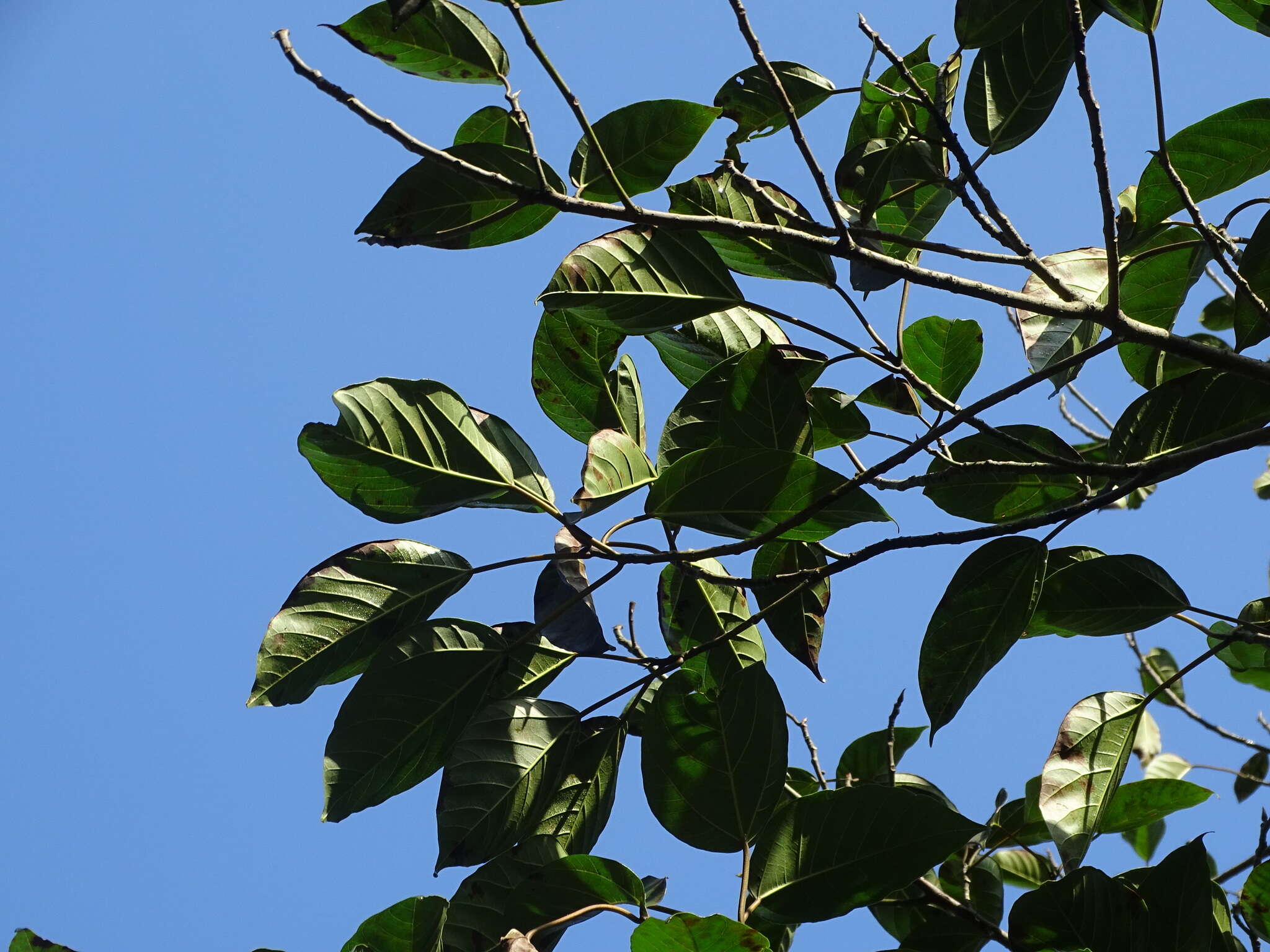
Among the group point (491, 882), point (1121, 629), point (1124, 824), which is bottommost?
point (491, 882)

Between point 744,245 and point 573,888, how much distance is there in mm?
611

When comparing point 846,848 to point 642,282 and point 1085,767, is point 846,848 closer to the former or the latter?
point 1085,767

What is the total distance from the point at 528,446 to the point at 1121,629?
24.3 inches

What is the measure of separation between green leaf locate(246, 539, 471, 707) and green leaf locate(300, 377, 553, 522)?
49 millimetres

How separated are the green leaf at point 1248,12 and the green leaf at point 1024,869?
1124 mm

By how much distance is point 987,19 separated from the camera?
2.76 ft

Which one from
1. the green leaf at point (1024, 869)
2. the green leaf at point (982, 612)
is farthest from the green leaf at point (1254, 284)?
the green leaf at point (1024, 869)

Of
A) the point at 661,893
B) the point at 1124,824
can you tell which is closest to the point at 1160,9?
the point at 1124,824

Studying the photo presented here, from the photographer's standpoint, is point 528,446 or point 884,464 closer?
point 884,464

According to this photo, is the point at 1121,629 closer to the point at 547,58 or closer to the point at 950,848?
the point at 950,848

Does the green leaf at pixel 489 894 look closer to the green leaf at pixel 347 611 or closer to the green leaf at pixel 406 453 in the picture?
the green leaf at pixel 347 611

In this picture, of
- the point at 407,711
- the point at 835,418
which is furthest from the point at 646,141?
the point at 407,711

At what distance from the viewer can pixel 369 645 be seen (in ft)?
3.16

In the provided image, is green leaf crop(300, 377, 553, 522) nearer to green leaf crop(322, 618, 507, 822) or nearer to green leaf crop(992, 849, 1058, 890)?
green leaf crop(322, 618, 507, 822)
